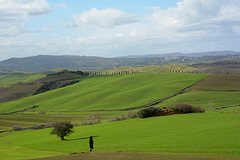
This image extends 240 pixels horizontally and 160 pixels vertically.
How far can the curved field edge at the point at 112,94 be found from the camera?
127988 millimetres

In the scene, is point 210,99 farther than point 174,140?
Yes

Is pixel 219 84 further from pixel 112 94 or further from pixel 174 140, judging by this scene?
pixel 174 140

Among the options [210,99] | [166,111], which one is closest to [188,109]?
[166,111]

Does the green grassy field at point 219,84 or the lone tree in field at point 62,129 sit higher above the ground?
the green grassy field at point 219,84

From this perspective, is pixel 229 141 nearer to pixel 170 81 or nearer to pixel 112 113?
pixel 112 113

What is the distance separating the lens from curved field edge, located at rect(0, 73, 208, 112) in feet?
420

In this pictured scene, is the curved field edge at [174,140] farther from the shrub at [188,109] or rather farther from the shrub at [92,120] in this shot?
the shrub at [92,120]

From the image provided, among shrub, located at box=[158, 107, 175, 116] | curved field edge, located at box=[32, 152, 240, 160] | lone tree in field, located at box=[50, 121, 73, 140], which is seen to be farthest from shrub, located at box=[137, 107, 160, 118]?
curved field edge, located at box=[32, 152, 240, 160]

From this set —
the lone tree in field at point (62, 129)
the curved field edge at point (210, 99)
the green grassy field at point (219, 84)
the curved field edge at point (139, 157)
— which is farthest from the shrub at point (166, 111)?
the green grassy field at point (219, 84)

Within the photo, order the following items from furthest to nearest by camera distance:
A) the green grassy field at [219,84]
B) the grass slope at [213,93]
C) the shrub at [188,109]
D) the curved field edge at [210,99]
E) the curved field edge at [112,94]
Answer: the curved field edge at [112,94]
the green grassy field at [219,84]
the grass slope at [213,93]
the curved field edge at [210,99]
the shrub at [188,109]

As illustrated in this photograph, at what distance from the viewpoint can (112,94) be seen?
473 ft

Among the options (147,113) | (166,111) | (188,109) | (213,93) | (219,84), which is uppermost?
(219,84)

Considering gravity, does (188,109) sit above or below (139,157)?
below

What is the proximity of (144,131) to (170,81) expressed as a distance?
107 m
